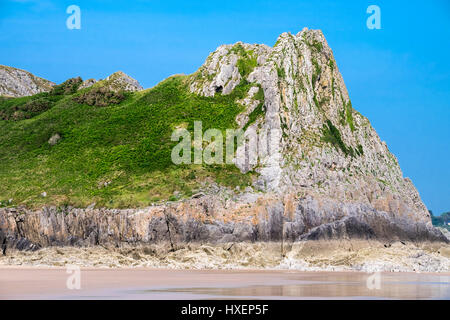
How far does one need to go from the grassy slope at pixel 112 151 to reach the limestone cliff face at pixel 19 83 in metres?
23.7

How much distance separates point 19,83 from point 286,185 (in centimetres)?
7877

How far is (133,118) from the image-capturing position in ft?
263

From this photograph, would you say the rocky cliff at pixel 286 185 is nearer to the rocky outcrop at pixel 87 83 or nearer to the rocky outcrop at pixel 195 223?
the rocky outcrop at pixel 195 223

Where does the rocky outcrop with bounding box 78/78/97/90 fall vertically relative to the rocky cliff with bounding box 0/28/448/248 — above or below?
above

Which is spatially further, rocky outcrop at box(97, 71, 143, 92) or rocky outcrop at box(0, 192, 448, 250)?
rocky outcrop at box(97, 71, 143, 92)

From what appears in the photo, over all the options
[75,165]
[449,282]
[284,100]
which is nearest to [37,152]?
[75,165]

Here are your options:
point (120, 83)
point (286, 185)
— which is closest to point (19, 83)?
point (120, 83)

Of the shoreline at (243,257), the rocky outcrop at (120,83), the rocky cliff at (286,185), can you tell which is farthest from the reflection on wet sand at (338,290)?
the rocky outcrop at (120,83)

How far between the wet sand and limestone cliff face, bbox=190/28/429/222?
20695mm

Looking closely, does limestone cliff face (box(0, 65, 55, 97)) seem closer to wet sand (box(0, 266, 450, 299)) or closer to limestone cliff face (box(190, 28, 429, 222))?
limestone cliff face (box(190, 28, 429, 222))

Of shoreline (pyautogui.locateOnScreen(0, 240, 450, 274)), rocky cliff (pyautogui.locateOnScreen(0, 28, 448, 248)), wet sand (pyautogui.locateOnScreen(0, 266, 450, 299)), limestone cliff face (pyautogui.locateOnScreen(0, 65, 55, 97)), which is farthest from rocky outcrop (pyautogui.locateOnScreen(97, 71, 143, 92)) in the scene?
wet sand (pyautogui.locateOnScreen(0, 266, 450, 299))

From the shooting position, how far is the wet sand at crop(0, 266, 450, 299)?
28797 millimetres

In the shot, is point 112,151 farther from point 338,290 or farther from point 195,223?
point 338,290

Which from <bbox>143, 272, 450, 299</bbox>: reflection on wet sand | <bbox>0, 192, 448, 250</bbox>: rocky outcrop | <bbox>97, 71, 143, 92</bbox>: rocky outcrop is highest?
<bbox>97, 71, 143, 92</bbox>: rocky outcrop
